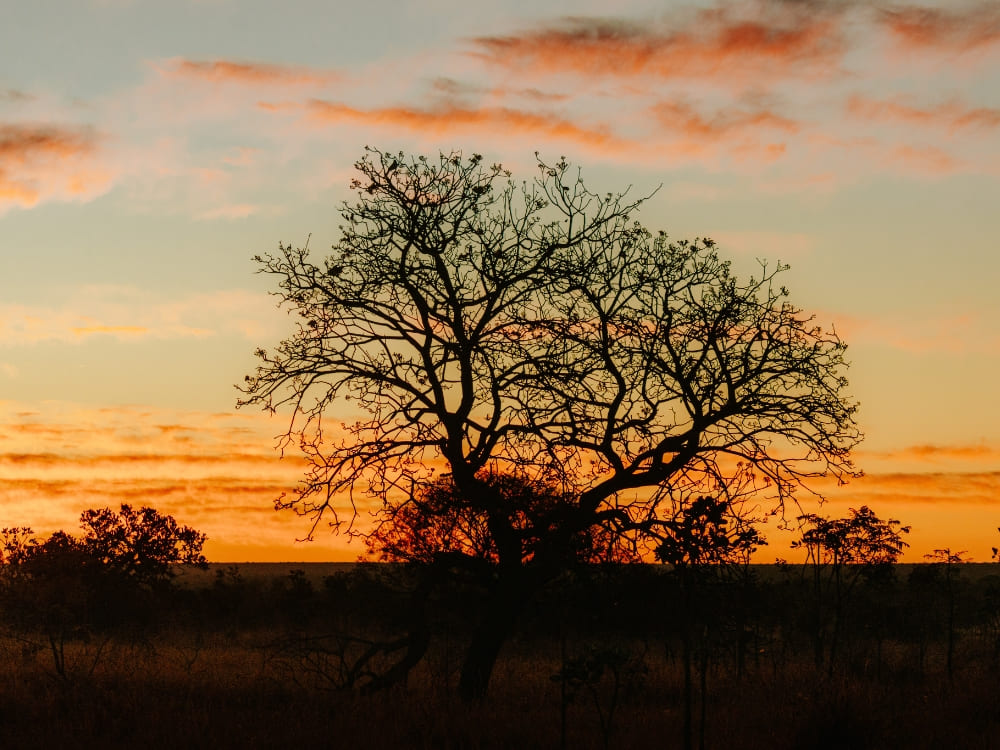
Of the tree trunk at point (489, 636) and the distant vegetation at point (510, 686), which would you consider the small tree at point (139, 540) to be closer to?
the distant vegetation at point (510, 686)

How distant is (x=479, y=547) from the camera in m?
17.9

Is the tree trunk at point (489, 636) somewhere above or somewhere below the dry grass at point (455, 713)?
above

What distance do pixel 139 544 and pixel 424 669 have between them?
913 centimetres

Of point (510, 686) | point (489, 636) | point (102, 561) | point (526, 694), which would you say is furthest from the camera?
point (102, 561)

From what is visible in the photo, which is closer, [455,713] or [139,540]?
[455,713]

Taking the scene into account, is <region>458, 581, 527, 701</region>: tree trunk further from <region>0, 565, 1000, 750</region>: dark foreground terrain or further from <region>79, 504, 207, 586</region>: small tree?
<region>79, 504, 207, 586</region>: small tree

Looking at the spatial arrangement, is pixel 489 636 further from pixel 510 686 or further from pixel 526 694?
pixel 510 686

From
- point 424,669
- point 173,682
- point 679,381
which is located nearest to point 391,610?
point 424,669

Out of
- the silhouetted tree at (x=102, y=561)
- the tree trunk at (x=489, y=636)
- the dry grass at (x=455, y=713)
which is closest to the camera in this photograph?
the dry grass at (x=455, y=713)

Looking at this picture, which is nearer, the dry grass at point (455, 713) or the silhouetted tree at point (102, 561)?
the dry grass at point (455, 713)

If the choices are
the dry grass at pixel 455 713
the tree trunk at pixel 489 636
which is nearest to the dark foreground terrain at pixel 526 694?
the dry grass at pixel 455 713

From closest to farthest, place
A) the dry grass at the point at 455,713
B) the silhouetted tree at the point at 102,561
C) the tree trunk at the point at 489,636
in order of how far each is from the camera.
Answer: the dry grass at the point at 455,713
the tree trunk at the point at 489,636
the silhouetted tree at the point at 102,561

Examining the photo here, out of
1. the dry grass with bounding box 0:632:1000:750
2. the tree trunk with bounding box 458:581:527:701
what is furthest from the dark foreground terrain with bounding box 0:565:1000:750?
the tree trunk with bounding box 458:581:527:701

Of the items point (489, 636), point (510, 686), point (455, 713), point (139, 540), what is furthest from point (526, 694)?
point (139, 540)
